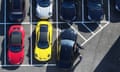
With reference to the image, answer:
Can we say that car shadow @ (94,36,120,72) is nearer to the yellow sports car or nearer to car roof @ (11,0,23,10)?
the yellow sports car

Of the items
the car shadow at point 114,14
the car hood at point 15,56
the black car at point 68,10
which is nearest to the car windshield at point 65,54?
the black car at point 68,10

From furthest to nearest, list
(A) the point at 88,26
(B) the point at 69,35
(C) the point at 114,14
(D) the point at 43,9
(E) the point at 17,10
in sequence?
(C) the point at 114,14
(A) the point at 88,26
(D) the point at 43,9
(B) the point at 69,35
(E) the point at 17,10

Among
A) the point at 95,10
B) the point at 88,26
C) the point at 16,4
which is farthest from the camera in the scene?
the point at 88,26

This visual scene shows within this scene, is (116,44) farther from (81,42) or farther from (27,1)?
(27,1)

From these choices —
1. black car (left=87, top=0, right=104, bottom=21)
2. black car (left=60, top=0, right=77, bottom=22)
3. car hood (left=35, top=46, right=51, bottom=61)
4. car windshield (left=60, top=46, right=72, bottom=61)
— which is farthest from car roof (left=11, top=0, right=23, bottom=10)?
black car (left=87, top=0, right=104, bottom=21)

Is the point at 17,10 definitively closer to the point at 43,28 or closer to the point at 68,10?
the point at 43,28

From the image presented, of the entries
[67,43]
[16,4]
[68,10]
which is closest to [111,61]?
[67,43]
